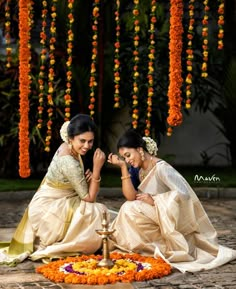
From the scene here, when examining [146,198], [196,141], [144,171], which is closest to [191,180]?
[196,141]

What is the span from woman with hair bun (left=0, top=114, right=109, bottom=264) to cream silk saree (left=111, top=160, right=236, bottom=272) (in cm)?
26

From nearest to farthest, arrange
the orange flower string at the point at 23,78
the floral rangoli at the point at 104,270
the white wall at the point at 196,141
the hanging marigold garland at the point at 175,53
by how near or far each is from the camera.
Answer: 1. the floral rangoli at the point at 104,270
2. the hanging marigold garland at the point at 175,53
3. the orange flower string at the point at 23,78
4. the white wall at the point at 196,141

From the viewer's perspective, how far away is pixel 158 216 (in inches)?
224

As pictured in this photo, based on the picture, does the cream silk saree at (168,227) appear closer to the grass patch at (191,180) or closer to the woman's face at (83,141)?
the woman's face at (83,141)

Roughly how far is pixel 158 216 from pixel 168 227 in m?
Result: 0.12

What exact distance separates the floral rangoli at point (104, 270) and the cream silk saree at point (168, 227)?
0.14 metres

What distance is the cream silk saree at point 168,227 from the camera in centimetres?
564

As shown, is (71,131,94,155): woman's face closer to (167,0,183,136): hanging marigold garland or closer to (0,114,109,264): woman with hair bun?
(0,114,109,264): woman with hair bun

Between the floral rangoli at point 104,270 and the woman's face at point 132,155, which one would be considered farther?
the woman's face at point 132,155

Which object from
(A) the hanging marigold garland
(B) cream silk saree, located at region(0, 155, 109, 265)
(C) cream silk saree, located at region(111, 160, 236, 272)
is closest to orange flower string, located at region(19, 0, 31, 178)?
(A) the hanging marigold garland

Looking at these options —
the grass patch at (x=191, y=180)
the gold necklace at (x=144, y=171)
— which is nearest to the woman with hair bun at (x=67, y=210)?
the gold necklace at (x=144, y=171)

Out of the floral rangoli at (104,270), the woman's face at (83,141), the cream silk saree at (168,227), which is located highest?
the woman's face at (83,141)

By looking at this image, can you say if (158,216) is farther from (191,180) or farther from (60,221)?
(191,180)

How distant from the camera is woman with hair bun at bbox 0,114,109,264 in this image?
579cm
